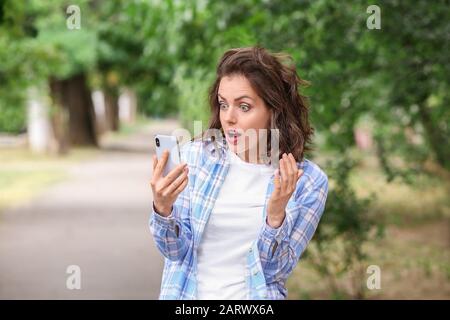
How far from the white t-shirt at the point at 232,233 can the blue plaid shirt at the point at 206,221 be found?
0.02 m

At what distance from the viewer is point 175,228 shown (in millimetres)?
2629

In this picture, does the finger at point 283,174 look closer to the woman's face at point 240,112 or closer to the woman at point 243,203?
the woman at point 243,203

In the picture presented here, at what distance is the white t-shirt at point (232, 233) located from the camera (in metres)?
2.63

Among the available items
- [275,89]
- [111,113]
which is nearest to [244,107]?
[275,89]

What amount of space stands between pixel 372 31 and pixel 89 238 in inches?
249

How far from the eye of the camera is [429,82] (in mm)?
6777

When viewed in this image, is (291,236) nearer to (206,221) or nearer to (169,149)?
(206,221)

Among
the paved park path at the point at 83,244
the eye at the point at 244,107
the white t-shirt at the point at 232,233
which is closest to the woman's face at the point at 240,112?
the eye at the point at 244,107

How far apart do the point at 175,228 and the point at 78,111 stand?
31.3m

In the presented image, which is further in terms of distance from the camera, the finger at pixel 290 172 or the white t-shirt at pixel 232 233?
the white t-shirt at pixel 232 233

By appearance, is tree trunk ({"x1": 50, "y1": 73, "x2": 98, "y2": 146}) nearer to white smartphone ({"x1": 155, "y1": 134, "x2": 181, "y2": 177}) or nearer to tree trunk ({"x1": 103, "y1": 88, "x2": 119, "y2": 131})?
tree trunk ({"x1": 103, "y1": 88, "x2": 119, "y2": 131})

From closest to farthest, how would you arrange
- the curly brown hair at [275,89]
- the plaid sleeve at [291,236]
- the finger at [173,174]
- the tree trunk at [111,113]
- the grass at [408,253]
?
the finger at [173,174] < the plaid sleeve at [291,236] < the curly brown hair at [275,89] < the grass at [408,253] < the tree trunk at [111,113]
